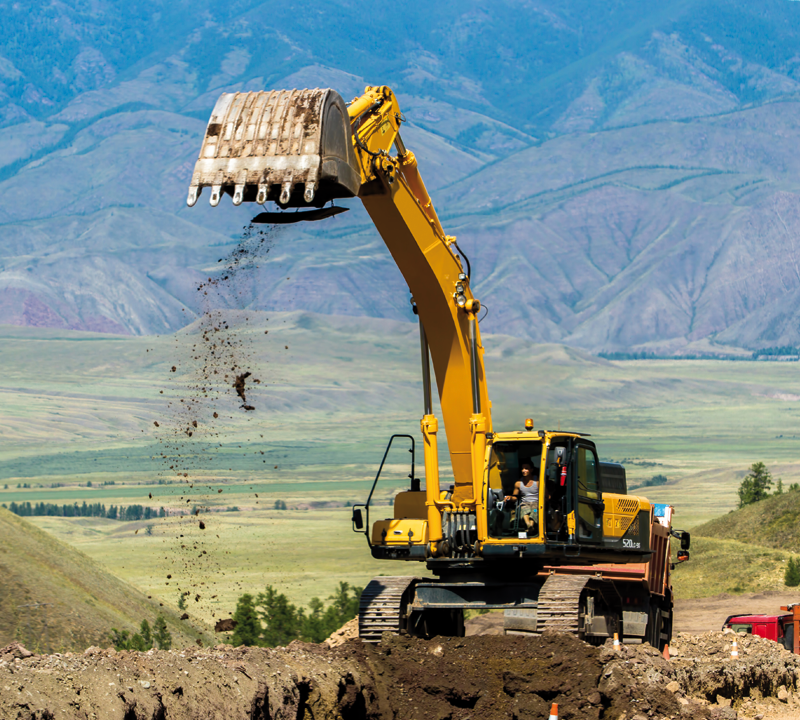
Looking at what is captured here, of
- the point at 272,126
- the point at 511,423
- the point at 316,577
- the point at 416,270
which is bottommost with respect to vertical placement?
the point at 316,577

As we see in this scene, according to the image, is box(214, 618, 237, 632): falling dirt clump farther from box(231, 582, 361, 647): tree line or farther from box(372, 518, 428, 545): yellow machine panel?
box(372, 518, 428, 545): yellow machine panel

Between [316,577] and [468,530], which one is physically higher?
[468,530]

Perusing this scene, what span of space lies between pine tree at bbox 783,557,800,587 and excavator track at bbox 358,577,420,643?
2729cm

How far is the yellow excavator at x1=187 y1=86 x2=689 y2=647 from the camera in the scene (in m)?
15.6

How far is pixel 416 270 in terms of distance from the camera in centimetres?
1670

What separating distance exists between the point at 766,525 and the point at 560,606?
3732 cm

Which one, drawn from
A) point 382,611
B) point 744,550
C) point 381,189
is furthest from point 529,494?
point 744,550

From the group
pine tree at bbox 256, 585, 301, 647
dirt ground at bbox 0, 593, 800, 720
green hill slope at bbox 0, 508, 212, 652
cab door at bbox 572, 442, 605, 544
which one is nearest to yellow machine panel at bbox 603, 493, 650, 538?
cab door at bbox 572, 442, 605, 544

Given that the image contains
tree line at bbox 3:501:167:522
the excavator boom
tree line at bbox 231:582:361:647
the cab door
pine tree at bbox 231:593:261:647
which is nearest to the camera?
the excavator boom

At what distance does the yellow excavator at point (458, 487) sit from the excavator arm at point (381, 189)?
24mm

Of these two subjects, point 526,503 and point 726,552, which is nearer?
point 526,503

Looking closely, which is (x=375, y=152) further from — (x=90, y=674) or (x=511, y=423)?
(x=511, y=423)

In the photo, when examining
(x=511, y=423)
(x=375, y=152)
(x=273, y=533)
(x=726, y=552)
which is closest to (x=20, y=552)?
(x=511, y=423)

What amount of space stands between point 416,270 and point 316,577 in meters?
54.0
